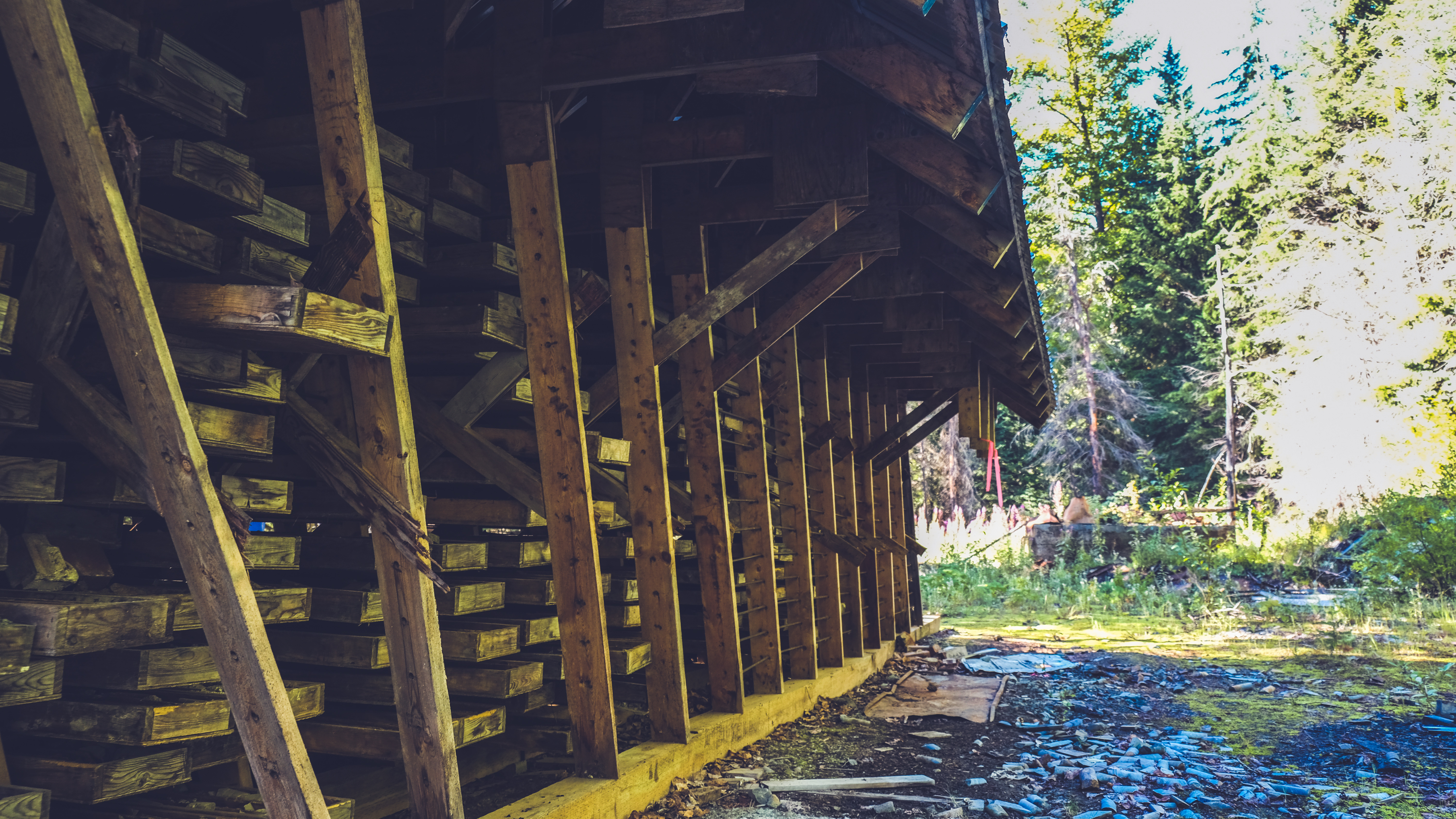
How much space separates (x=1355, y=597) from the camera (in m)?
14.8

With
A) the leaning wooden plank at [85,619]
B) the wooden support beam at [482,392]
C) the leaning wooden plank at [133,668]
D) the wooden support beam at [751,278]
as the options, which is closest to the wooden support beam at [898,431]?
the wooden support beam at [751,278]

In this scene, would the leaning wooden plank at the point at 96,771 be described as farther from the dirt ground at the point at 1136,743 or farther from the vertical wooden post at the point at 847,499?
the vertical wooden post at the point at 847,499

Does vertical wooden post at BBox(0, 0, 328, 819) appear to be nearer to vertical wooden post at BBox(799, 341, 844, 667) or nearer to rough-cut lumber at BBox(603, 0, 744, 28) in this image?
rough-cut lumber at BBox(603, 0, 744, 28)

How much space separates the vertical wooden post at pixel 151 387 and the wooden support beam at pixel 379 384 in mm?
605

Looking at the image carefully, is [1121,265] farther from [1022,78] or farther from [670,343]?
[670,343]

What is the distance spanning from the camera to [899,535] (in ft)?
41.5

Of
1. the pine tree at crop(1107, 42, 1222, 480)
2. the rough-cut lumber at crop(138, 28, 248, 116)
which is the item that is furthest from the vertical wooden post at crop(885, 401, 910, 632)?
the pine tree at crop(1107, 42, 1222, 480)

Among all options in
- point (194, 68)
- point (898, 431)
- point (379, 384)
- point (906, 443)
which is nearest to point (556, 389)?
point (379, 384)

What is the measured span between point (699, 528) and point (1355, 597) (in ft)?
43.0

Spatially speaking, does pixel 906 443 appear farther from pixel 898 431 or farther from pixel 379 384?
pixel 379 384

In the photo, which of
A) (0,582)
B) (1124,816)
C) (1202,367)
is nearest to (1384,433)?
(1202,367)

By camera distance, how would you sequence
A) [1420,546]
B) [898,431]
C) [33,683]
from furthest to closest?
[1420,546] < [898,431] < [33,683]

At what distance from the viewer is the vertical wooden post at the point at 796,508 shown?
783 cm

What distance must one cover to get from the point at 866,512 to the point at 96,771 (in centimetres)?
874
